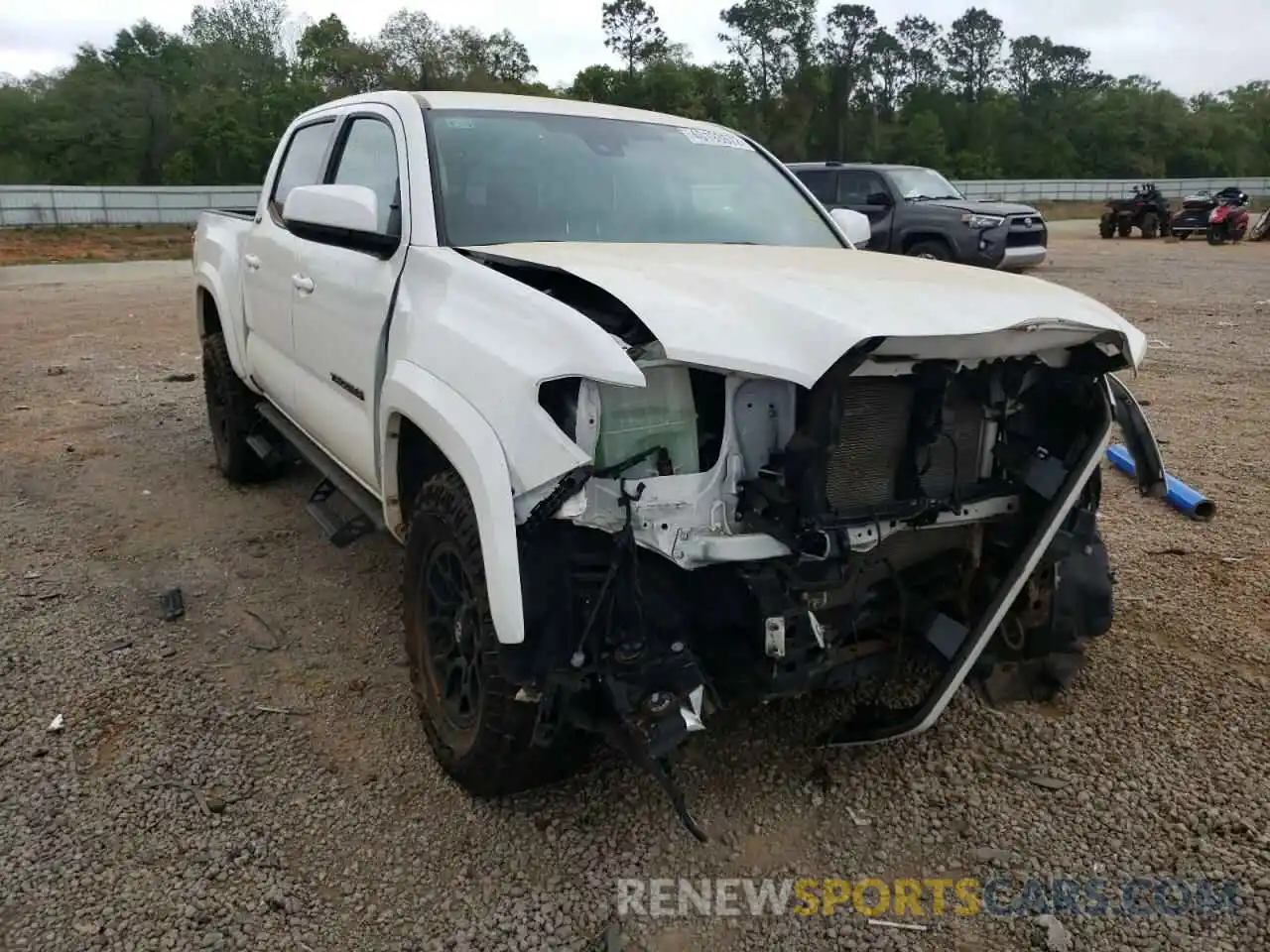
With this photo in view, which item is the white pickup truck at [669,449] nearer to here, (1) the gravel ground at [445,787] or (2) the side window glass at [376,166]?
(2) the side window glass at [376,166]

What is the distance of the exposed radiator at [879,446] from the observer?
2.45 metres

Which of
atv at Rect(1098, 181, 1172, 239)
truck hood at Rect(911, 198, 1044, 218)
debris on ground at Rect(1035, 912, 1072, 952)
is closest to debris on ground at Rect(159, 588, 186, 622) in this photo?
debris on ground at Rect(1035, 912, 1072, 952)

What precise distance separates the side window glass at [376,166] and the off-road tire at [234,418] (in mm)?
1702

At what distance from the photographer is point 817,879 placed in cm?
251

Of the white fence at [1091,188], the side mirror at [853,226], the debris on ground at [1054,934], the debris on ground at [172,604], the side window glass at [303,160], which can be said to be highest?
the white fence at [1091,188]

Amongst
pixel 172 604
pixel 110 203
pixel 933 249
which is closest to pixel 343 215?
pixel 172 604

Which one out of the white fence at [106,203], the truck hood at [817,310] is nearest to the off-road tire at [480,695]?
the truck hood at [817,310]

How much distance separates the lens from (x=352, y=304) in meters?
3.33

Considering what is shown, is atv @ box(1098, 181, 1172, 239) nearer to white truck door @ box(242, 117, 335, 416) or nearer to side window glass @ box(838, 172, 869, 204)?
side window glass @ box(838, 172, 869, 204)

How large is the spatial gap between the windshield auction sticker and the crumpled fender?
1.83 meters

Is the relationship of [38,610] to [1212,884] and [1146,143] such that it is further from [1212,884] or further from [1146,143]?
[1146,143]

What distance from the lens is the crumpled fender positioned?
7.38ft

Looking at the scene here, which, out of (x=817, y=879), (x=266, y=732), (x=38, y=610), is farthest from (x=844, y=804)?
(x=38, y=610)

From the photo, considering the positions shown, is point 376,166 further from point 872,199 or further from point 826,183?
point 826,183
